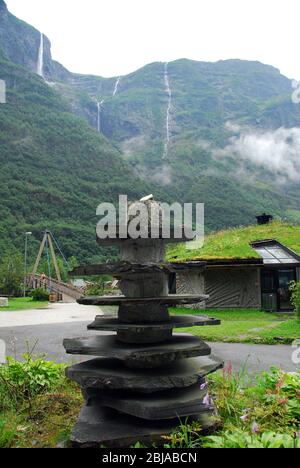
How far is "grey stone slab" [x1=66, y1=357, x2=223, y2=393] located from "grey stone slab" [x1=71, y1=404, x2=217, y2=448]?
1.10ft

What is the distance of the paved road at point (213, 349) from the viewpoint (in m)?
9.24

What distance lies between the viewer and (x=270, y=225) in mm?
31219

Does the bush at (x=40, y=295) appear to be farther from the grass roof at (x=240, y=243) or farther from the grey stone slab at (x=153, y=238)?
the grey stone slab at (x=153, y=238)

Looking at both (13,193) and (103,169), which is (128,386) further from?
(103,169)

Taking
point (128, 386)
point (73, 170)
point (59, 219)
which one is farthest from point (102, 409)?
point (73, 170)

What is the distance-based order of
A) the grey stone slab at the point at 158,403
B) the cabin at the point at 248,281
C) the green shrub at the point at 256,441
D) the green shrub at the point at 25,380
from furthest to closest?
1. the cabin at the point at 248,281
2. the green shrub at the point at 25,380
3. the grey stone slab at the point at 158,403
4. the green shrub at the point at 256,441

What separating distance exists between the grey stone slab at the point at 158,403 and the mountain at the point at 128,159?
70.7m

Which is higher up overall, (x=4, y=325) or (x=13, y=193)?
(x=13, y=193)

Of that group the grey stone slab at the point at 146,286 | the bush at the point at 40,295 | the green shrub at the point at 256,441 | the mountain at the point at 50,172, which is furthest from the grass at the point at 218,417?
the mountain at the point at 50,172

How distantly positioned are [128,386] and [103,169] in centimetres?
11771

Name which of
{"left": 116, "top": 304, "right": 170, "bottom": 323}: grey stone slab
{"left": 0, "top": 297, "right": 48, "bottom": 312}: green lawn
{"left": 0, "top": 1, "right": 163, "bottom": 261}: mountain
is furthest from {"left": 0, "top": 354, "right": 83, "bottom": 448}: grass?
{"left": 0, "top": 1, "right": 163, "bottom": 261}: mountain

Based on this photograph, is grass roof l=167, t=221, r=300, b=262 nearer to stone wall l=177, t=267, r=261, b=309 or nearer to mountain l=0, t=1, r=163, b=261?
stone wall l=177, t=267, r=261, b=309

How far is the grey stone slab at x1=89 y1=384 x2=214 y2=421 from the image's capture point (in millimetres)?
4465

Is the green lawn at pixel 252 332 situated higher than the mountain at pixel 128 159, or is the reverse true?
the mountain at pixel 128 159
